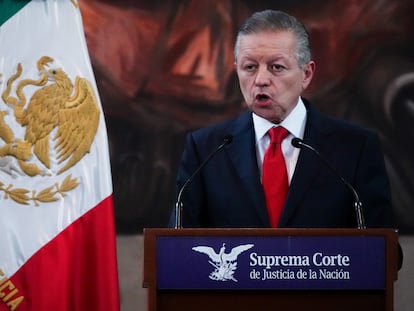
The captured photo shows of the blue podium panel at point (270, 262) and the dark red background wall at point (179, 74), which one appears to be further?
the dark red background wall at point (179, 74)

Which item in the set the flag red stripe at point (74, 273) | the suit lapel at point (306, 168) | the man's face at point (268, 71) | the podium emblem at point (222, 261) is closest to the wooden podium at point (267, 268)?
the podium emblem at point (222, 261)

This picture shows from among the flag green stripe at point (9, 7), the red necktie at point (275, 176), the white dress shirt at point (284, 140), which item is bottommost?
the red necktie at point (275, 176)

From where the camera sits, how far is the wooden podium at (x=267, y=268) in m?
2.24

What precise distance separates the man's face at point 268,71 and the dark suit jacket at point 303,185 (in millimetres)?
122

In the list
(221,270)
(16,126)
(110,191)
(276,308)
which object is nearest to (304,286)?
(276,308)

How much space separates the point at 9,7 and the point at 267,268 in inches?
93.7

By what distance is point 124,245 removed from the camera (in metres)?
3.98

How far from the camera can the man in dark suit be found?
118 inches

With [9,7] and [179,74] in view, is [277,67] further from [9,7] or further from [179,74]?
[9,7]

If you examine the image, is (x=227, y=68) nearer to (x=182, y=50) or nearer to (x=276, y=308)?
(x=182, y=50)

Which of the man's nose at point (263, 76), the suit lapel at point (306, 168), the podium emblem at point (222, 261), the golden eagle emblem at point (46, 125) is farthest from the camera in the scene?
the golden eagle emblem at point (46, 125)

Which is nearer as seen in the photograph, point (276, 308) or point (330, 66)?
point (276, 308)

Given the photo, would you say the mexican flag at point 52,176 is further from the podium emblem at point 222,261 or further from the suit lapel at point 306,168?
the podium emblem at point 222,261

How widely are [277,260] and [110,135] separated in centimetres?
196
